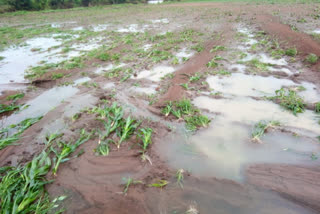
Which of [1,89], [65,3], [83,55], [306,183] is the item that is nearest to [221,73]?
[306,183]

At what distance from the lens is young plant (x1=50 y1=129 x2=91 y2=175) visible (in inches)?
113

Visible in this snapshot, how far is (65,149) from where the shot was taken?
300 centimetres

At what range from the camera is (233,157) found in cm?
294

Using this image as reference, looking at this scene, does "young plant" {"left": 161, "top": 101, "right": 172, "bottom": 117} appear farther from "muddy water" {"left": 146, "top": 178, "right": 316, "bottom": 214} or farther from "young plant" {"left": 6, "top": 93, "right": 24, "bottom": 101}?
"young plant" {"left": 6, "top": 93, "right": 24, "bottom": 101}

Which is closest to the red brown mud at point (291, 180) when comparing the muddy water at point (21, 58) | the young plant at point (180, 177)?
the young plant at point (180, 177)

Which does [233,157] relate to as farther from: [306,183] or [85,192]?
[85,192]

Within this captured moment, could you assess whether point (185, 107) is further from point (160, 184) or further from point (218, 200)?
point (218, 200)

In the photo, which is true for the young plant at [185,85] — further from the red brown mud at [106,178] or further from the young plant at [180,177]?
the young plant at [180,177]

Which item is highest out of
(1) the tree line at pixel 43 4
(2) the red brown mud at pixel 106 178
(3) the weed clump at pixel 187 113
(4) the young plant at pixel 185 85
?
(1) the tree line at pixel 43 4

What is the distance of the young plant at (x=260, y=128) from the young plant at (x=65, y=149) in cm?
316

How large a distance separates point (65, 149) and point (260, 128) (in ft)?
12.0

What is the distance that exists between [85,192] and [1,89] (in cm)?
534

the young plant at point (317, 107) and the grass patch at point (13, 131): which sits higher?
the young plant at point (317, 107)

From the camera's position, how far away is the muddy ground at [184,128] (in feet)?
7.75
